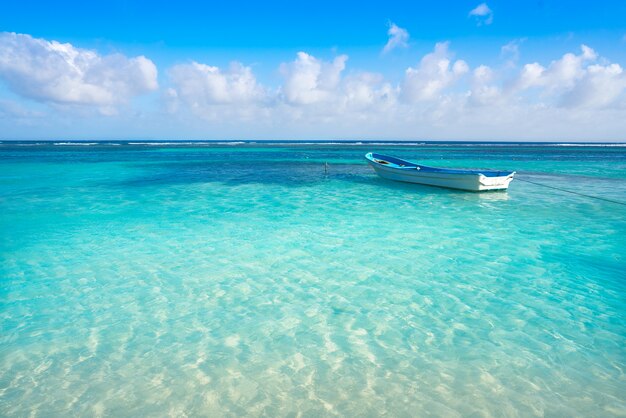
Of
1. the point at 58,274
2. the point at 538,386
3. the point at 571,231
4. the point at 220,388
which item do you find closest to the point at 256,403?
the point at 220,388

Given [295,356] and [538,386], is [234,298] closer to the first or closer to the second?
[295,356]

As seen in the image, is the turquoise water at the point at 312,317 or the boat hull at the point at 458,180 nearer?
the turquoise water at the point at 312,317

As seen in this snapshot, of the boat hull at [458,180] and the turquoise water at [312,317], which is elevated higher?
the boat hull at [458,180]

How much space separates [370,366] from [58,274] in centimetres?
621

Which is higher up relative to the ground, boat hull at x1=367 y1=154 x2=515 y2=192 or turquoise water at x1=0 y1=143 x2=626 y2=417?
boat hull at x1=367 y1=154 x2=515 y2=192

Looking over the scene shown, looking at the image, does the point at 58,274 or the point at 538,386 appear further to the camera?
the point at 58,274

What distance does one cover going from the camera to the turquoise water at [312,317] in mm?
3805

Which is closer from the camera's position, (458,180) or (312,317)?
(312,317)

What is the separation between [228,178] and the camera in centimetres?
2345

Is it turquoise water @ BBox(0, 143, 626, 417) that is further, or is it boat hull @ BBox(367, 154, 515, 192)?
boat hull @ BBox(367, 154, 515, 192)

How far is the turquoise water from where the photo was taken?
3805 millimetres

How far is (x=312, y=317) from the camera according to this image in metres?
5.43

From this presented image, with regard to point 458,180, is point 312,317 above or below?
below

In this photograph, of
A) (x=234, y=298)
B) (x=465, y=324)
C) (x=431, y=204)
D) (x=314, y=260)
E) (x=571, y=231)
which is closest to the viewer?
(x=465, y=324)
